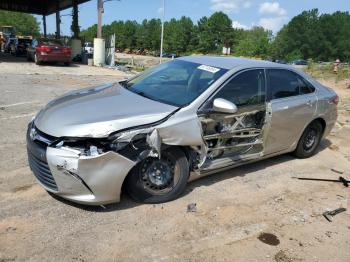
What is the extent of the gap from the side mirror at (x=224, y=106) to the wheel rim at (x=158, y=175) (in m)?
0.80

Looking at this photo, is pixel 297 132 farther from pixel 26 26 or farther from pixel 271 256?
pixel 26 26

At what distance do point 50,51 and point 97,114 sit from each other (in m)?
17.7

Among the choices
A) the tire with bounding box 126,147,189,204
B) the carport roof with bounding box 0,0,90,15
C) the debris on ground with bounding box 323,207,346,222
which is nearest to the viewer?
the tire with bounding box 126,147,189,204

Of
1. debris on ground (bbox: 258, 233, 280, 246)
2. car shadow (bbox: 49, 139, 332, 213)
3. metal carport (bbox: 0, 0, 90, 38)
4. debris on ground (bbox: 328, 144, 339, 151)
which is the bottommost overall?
debris on ground (bbox: 258, 233, 280, 246)

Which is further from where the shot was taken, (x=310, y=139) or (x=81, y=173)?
(x=310, y=139)

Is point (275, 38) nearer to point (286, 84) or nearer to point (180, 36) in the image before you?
point (180, 36)

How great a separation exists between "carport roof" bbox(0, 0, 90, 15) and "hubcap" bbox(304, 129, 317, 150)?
28.3m

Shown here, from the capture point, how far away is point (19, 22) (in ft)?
254

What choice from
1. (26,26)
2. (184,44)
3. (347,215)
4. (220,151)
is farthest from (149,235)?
(184,44)

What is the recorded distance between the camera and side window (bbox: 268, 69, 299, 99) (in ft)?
17.3

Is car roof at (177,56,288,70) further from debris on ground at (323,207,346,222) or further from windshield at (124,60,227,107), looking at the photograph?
debris on ground at (323,207,346,222)

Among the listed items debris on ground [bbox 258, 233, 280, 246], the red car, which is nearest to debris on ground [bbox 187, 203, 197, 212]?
debris on ground [bbox 258, 233, 280, 246]

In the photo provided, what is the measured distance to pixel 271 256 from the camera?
353 centimetres

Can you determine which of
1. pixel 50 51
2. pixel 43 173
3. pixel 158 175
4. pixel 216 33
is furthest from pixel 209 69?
pixel 216 33
